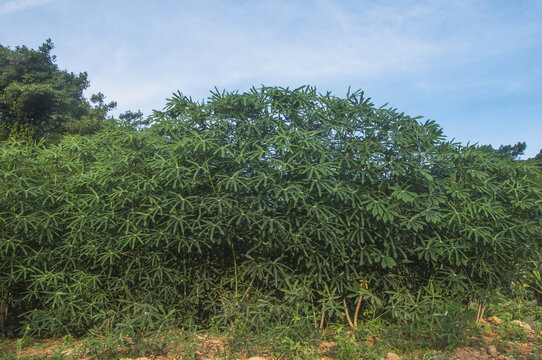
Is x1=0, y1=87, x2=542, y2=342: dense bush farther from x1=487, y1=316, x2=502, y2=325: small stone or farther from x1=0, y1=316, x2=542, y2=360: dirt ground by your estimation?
x1=487, y1=316, x2=502, y2=325: small stone

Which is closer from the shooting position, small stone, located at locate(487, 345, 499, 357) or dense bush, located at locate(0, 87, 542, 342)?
dense bush, located at locate(0, 87, 542, 342)

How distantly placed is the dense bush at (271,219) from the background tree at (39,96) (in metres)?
13.0

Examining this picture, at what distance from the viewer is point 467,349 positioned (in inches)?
142

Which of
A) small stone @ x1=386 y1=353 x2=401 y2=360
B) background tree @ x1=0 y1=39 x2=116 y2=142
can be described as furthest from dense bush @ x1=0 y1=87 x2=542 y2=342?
background tree @ x1=0 y1=39 x2=116 y2=142

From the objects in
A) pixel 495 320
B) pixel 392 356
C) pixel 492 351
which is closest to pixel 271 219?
pixel 392 356

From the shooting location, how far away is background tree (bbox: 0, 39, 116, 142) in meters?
16.1

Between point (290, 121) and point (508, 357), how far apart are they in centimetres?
265

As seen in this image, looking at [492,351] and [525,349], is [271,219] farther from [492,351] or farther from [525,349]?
[525,349]

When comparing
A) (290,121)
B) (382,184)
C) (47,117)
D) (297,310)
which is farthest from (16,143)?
(47,117)

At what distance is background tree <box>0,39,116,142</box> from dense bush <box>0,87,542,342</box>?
13.0 meters

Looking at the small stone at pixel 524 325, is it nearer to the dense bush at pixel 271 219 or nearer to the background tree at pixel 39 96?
the dense bush at pixel 271 219

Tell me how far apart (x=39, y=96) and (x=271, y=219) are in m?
16.3

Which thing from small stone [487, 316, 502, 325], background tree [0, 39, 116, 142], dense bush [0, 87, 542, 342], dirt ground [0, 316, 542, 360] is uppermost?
background tree [0, 39, 116, 142]

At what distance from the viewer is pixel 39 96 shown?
16.4 metres
